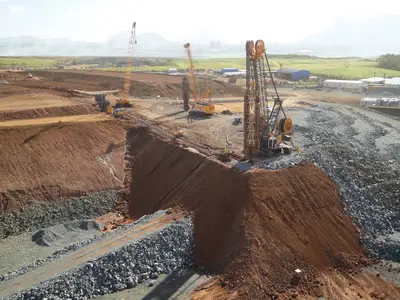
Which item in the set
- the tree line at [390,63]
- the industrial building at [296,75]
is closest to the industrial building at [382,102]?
the industrial building at [296,75]

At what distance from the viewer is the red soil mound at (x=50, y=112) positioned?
135ft

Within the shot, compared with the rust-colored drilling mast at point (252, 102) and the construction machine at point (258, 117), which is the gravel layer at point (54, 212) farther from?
the rust-colored drilling mast at point (252, 102)

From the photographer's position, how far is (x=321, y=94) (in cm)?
7050

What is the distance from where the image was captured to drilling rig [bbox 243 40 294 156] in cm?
2881

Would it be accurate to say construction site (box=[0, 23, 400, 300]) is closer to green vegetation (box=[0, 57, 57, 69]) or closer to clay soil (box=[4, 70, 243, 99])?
clay soil (box=[4, 70, 243, 99])

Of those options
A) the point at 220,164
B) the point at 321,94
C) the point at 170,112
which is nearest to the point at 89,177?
the point at 220,164

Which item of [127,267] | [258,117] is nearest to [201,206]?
[127,267]

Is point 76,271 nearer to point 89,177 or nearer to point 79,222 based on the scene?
point 79,222

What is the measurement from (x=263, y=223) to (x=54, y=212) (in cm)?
1555

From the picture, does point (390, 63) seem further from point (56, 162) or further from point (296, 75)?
point (56, 162)

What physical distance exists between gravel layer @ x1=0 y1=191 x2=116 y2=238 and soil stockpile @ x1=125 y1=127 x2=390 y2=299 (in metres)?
2.76

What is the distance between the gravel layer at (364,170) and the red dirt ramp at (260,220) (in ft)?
3.14

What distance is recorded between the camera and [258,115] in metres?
29.7

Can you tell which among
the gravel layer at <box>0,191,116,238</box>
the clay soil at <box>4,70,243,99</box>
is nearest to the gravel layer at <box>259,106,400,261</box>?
the gravel layer at <box>0,191,116,238</box>
